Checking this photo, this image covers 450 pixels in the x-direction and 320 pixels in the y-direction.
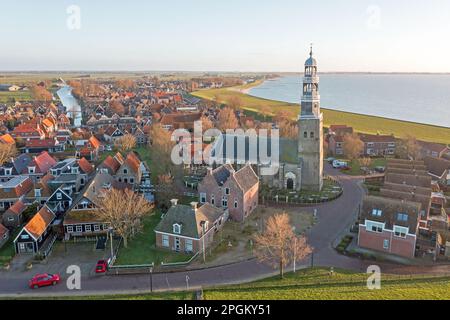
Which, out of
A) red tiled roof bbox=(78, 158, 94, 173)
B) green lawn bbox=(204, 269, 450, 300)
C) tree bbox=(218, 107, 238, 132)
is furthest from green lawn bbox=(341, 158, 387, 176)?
red tiled roof bbox=(78, 158, 94, 173)

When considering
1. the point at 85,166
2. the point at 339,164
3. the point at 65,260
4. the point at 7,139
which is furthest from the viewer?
the point at 7,139

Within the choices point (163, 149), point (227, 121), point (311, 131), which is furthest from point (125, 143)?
point (311, 131)

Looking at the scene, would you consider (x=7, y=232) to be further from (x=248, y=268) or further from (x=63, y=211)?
(x=248, y=268)

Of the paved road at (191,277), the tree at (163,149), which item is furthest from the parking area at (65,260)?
the tree at (163,149)

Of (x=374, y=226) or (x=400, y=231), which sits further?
(x=374, y=226)

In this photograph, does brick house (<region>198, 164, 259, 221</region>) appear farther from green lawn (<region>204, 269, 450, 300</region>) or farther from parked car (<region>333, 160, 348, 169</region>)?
parked car (<region>333, 160, 348, 169</region>)

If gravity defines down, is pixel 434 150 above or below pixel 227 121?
below

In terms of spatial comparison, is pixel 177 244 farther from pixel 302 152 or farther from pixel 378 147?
pixel 378 147

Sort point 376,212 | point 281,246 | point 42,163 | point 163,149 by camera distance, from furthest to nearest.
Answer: point 163,149
point 42,163
point 376,212
point 281,246
